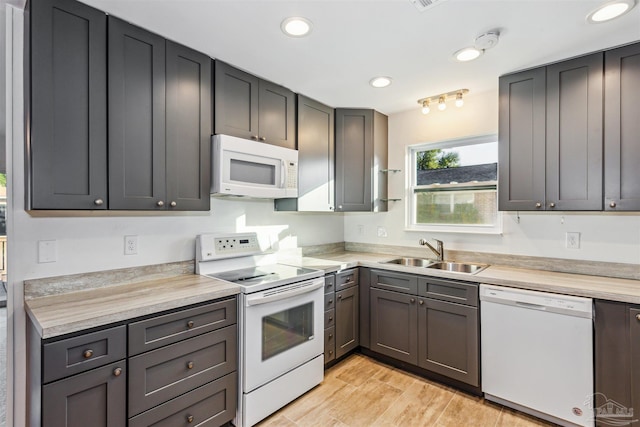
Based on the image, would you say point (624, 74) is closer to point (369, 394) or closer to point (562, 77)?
point (562, 77)

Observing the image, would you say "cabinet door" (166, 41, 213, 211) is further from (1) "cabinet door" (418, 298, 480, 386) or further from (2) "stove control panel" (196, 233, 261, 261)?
(1) "cabinet door" (418, 298, 480, 386)

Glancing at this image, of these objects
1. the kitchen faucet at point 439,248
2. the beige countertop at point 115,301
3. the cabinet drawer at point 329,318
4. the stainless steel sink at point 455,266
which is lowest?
the cabinet drawer at point 329,318

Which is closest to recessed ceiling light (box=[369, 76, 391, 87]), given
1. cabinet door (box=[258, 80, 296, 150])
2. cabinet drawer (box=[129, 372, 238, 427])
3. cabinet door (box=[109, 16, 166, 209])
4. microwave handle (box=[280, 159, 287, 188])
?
cabinet door (box=[258, 80, 296, 150])

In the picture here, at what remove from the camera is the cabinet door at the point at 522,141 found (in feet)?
7.41

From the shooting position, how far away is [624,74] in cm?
196

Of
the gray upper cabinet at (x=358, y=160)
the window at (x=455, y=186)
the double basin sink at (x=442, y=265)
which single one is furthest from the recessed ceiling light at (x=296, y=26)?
the double basin sink at (x=442, y=265)

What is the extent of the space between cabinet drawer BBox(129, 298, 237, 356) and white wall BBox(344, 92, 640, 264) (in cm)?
203

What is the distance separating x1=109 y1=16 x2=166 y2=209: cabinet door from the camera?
5.53 ft

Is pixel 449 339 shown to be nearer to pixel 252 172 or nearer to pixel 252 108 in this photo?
pixel 252 172

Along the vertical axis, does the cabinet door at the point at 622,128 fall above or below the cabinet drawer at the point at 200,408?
above

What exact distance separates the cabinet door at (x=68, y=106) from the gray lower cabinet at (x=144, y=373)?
68cm

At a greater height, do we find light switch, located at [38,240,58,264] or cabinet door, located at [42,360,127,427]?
light switch, located at [38,240,58,264]

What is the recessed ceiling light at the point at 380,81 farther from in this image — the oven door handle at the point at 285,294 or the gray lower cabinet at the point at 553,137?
the oven door handle at the point at 285,294

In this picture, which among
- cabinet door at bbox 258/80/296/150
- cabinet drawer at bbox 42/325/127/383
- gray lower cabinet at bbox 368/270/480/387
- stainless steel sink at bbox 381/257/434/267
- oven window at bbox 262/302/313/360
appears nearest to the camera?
cabinet drawer at bbox 42/325/127/383
